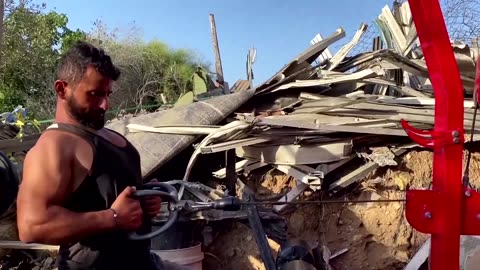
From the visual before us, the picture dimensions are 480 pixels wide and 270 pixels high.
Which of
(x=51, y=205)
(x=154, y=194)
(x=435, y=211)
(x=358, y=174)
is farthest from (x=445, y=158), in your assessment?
(x=358, y=174)

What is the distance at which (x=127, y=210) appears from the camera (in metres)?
2.19

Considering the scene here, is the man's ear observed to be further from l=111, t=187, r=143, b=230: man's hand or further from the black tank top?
l=111, t=187, r=143, b=230: man's hand

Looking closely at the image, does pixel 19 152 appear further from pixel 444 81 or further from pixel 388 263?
pixel 444 81

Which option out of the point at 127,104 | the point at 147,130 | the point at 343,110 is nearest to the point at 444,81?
the point at 343,110

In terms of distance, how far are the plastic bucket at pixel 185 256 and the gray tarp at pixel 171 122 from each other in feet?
3.52

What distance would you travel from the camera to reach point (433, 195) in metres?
2.15

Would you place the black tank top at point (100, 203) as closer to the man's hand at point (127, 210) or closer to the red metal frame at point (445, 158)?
the man's hand at point (127, 210)

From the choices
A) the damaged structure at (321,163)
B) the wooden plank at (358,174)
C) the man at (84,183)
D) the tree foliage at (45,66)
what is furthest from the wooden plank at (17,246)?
the tree foliage at (45,66)

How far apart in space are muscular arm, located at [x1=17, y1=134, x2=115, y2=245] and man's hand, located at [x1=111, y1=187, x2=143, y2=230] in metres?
0.03

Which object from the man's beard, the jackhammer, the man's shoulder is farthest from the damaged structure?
the man's shoulder

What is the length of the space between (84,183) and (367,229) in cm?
344

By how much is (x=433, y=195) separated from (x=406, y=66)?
11.0ft

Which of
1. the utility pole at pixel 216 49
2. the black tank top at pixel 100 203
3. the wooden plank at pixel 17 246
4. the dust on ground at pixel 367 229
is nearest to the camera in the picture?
the black tank top at pixel 100 203

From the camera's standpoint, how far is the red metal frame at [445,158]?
6.98ft
